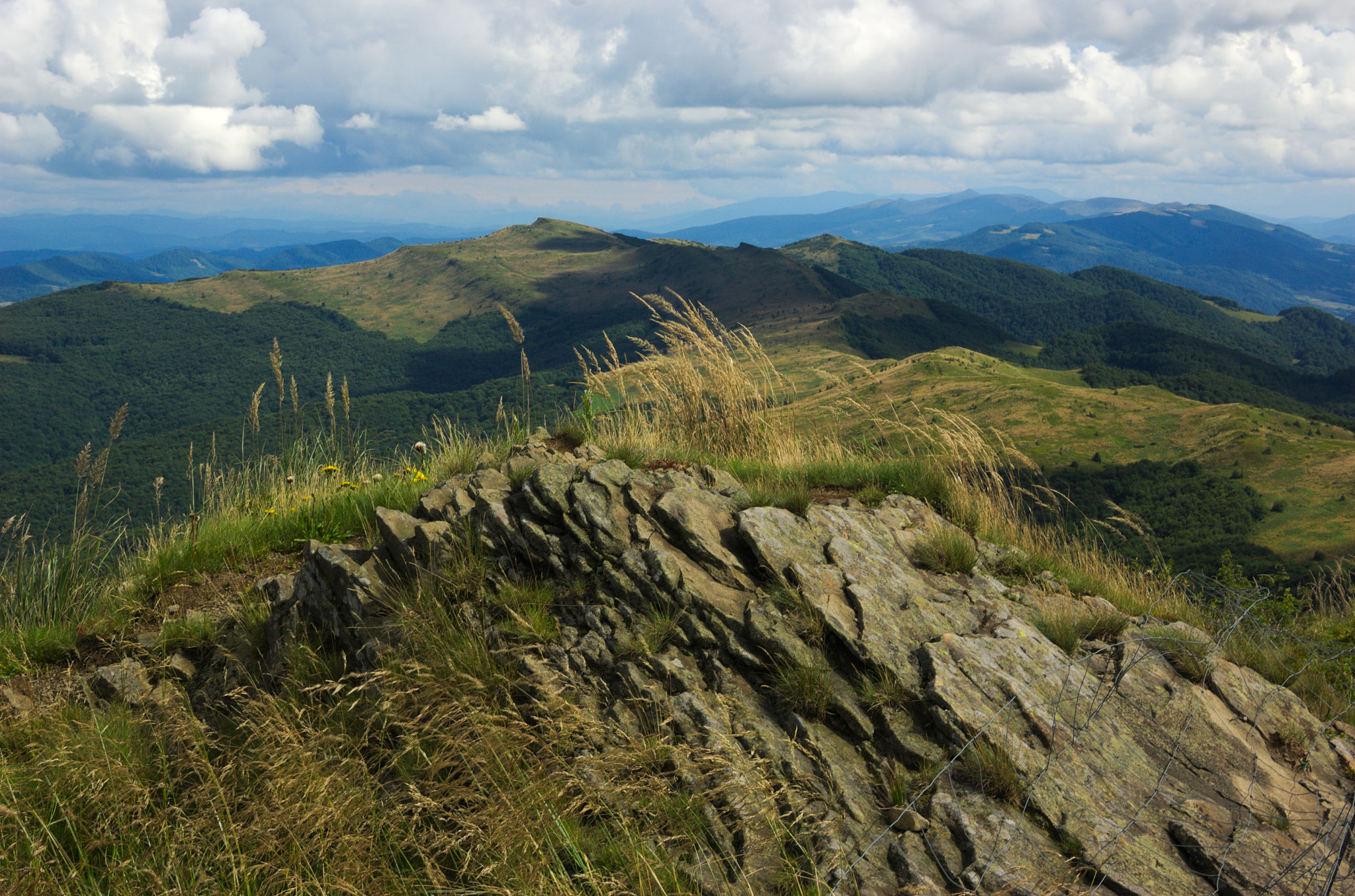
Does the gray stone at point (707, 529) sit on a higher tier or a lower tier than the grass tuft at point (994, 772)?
higher

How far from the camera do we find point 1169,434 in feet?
342

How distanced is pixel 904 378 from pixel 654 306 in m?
128

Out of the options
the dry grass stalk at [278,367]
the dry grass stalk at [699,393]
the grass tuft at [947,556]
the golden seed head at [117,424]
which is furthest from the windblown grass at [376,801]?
the dry grass stalk at [699,393]

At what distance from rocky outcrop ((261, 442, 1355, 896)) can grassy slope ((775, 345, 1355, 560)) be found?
7924cm

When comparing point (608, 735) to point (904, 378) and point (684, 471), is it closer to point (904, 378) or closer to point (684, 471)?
point (684, 471)

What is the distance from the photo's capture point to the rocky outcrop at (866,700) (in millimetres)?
2969

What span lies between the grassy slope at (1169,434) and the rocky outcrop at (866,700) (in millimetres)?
79243

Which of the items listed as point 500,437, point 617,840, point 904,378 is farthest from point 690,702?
point 904,378

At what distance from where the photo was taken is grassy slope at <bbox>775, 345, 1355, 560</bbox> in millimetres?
82938

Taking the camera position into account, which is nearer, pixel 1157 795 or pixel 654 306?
pixel 1157 795

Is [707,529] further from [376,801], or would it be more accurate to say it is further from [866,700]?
[376,801]

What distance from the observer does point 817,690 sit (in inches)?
142

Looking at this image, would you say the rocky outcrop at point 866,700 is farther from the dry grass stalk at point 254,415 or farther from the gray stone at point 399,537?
the dry grass stalk at point 254,415

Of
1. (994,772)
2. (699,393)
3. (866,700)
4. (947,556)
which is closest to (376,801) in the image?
(866,700)
